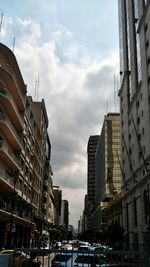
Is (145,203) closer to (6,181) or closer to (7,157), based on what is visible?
(6,181)

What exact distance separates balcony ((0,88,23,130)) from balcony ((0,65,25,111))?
2.37 metres

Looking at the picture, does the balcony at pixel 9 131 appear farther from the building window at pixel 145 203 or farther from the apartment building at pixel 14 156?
the building window at pixel 145 203

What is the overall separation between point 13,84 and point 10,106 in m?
3.35

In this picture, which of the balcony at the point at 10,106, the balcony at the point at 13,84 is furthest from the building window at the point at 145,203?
the balcony at the point at 13,84

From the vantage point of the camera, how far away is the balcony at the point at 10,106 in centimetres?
4484

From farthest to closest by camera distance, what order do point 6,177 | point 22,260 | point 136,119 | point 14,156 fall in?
point 136,119
point 14,156
point 6,177
point 22,260

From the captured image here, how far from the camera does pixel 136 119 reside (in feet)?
220

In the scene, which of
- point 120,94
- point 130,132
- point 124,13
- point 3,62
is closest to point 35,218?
point 130,132

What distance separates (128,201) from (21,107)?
30.7m

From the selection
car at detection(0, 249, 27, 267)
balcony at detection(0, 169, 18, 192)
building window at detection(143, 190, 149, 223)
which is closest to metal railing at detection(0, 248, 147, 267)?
car at detection(0, 249, 27, 267)

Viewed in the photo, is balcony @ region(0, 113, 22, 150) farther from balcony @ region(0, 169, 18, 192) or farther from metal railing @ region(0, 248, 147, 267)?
metal railing @ region(0, 248, 147, 267)

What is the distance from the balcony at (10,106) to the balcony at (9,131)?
2.23 metres

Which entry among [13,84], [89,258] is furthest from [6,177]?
[89,258]

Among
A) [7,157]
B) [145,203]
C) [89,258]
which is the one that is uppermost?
[7,157]
